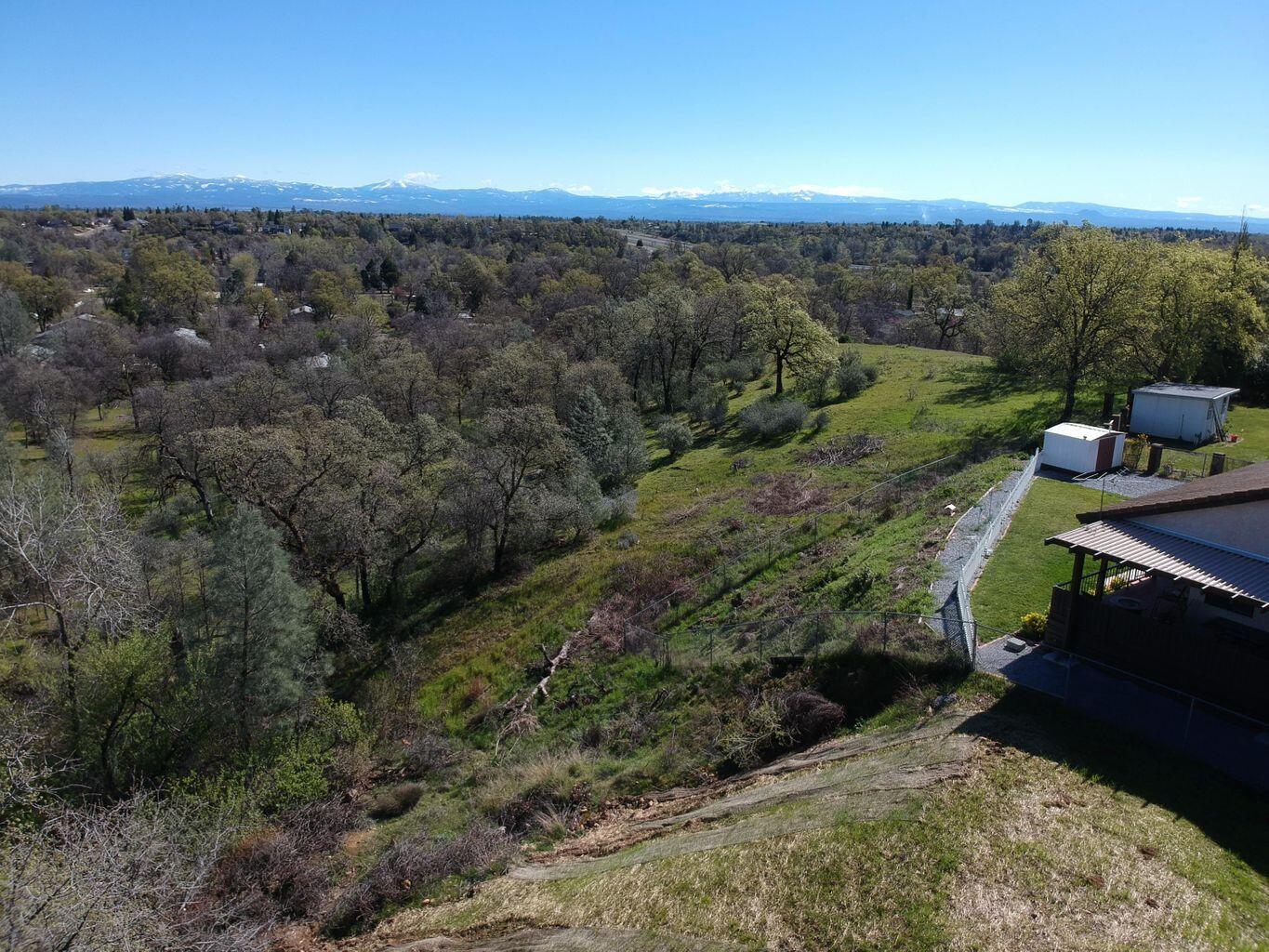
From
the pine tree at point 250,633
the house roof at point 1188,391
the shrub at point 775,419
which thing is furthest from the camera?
the shrub at point 775,419

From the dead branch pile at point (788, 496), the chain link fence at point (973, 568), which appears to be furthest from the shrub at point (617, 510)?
the chain link fence at point (973, 568)

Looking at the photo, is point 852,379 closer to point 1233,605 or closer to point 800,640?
point 800,640

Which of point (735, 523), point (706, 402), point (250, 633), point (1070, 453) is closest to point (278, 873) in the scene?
point (250, 633)

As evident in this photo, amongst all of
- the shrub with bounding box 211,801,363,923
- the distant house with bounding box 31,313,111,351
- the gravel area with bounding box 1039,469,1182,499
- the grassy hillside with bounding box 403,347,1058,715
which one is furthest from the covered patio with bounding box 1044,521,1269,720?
the distant house with bounding box 31,313,111,351

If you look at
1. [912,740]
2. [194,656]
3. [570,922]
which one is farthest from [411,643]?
[912,740]

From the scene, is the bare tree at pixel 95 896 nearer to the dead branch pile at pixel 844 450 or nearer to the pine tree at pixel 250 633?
the pine tree at pixel 250 633

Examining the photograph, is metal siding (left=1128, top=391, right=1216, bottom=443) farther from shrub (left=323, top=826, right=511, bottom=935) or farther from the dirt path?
shrub (left=323, top=826, right=511, bottom=935)
